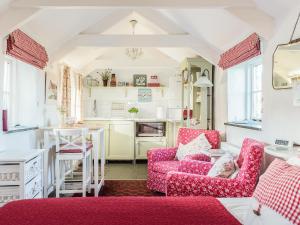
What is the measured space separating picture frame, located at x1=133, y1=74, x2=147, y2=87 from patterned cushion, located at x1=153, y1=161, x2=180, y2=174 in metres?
3.24

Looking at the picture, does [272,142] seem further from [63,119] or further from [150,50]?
[150,50]

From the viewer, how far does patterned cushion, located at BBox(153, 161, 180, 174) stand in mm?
3816

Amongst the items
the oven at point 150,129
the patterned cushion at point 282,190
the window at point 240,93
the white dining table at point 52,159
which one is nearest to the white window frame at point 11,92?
the white dining table at point 52,159

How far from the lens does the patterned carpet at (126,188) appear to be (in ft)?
13.5

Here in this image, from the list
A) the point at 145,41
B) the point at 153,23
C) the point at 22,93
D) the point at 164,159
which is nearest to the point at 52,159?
the point at 22,93

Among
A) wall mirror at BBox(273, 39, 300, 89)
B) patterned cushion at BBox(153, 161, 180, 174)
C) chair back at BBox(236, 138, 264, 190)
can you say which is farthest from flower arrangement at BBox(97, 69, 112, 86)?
chair back at BBox(236, 138, 264, 190)

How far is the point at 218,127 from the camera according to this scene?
4891 mm

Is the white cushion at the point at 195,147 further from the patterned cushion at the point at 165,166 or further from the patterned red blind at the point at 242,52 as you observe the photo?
the patterned red blind at the point at 242,52

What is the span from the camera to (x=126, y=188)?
4.36m

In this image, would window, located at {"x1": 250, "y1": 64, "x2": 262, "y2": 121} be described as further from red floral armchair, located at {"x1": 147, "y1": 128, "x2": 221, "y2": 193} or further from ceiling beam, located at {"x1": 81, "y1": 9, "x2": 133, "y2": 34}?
ceiling beam, located at {"x1": 81, "y1": 9, "x2": 133, "y2": 34}

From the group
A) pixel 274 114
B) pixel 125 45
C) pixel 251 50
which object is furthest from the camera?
pixel 125 45

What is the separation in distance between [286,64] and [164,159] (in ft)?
7.38

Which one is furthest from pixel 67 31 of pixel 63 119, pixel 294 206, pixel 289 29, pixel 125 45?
pixel 294 206

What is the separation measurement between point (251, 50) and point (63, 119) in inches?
131
